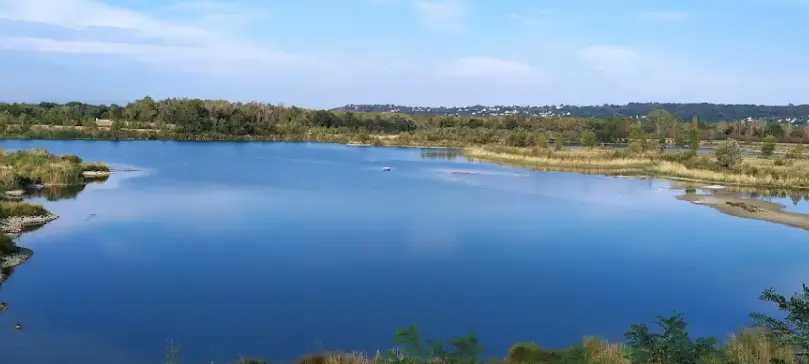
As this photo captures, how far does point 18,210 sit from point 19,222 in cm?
109

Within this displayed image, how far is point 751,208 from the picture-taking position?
952 inches

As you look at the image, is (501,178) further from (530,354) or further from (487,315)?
(530,354)

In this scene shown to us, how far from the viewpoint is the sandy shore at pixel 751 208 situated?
22.0 metres

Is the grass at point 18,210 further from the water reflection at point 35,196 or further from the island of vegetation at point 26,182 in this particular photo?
the water reflection at point 35,196

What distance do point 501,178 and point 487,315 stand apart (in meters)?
26.2

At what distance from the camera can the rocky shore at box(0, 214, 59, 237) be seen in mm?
16938

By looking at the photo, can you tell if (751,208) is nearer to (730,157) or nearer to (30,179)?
(730,157)

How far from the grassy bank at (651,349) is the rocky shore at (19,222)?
Answer: 427 inches

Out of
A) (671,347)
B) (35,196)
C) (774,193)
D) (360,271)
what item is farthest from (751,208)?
(35,196)

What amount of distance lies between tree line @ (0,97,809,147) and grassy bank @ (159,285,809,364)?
2058 inches

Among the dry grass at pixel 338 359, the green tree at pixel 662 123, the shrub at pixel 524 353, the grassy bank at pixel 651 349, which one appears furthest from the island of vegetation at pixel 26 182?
the green tree at pixel 662 123

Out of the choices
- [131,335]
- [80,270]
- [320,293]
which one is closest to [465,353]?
[131,335]

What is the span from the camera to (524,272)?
46.5 ft

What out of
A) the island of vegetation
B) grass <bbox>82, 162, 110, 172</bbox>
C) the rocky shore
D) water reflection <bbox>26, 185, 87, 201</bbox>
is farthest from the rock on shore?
grass <bbox>82, 162, 110, 172</bbox>
